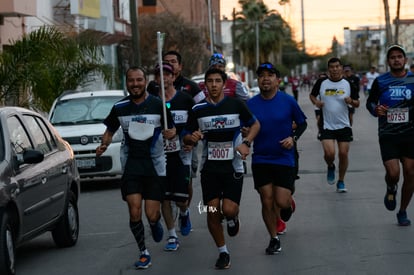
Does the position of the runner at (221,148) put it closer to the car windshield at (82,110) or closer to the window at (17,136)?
the window at (17,136)

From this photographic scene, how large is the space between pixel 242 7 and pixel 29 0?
2930 inches

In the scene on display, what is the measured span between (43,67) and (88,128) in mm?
3240

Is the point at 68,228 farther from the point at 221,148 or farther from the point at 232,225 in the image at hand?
the point at 221,148

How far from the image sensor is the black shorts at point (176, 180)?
1046 cm

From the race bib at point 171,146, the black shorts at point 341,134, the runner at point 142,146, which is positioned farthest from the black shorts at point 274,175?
the black shorts at point 341,134

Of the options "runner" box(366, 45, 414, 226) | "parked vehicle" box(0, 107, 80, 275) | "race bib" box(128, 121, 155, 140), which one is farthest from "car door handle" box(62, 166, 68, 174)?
"runner" box(366, 45, 414, 226)

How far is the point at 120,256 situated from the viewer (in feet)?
33.1

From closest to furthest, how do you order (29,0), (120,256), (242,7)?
(120,256), (29,0), (242,7)

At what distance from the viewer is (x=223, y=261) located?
9.05m

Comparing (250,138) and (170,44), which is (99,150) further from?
(170,44)

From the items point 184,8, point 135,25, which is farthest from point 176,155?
point 184,8

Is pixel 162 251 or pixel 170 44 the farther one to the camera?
pixel 170 44

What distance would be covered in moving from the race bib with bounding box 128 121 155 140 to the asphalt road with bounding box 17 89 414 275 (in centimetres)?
121

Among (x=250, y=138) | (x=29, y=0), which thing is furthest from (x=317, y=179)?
(x=29, y=0)
